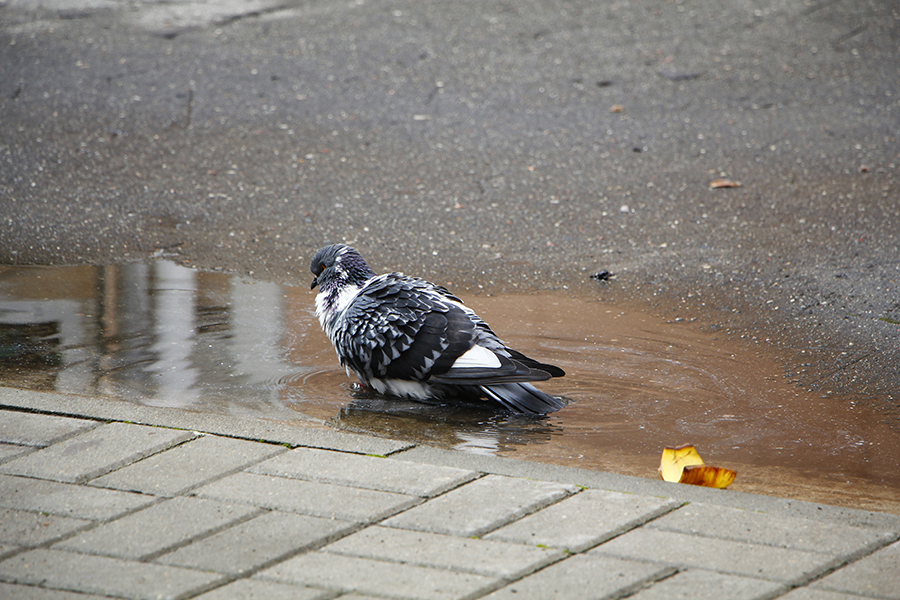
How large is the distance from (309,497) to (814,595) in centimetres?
146

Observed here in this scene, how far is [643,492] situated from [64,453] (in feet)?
6.36

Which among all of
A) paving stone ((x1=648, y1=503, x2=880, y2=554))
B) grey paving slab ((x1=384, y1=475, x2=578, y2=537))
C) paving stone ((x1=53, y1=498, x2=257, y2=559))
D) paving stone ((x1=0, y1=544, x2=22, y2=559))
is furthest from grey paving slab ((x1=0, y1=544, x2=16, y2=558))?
paving stone ((x1=648, y1=503, x2=880, y2=554))

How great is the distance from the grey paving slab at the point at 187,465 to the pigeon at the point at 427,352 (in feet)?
3.31

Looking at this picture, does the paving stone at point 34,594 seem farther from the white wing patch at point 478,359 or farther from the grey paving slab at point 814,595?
the white wing patch at point 478,359

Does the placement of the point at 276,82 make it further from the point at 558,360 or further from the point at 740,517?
the point at 740,517

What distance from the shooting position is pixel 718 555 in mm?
2469

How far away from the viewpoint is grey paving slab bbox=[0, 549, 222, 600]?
2.29 m

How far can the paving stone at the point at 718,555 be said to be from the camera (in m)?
2.40

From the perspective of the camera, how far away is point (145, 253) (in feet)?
Answer: 18.6

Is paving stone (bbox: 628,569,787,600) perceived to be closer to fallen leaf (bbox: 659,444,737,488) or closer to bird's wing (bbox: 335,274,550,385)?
fallen leaf (bbox: 659,444,737,488)

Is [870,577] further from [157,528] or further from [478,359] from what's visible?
[157,528]

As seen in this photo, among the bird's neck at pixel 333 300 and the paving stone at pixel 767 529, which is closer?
the paving stone at pixel 767 529

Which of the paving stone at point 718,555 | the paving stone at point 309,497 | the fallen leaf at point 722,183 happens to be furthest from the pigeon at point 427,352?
the fallen leaf at point 722,183

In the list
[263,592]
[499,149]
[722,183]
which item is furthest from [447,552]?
[499,149]
